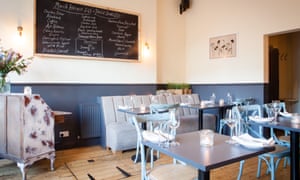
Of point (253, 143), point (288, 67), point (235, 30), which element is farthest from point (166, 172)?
point (288, 67)

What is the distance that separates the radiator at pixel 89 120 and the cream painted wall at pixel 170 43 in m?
1.89

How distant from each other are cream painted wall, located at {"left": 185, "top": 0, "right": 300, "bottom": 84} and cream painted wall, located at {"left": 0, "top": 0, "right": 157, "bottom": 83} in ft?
4.14

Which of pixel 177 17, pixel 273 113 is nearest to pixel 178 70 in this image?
pixel 177 17

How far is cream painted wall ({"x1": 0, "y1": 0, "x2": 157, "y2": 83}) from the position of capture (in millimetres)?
3793

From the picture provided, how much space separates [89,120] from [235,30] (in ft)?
11.8

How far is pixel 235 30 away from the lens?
504 cm

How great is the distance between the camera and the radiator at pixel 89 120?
440 centimetres

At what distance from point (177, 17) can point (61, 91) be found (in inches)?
138

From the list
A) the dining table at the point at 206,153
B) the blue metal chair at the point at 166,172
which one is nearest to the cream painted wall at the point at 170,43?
the blue metal chair at the point at 166,172

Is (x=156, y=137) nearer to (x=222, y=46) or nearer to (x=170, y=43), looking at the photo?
(x=222, y=46)

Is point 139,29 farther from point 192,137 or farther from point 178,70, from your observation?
point 192,137

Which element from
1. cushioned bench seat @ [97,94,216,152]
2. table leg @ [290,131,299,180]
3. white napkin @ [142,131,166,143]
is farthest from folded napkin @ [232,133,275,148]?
cushioned bench seat @ [97,94,216,152]

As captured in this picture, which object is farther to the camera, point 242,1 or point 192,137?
point 242,1

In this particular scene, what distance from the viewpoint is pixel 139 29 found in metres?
5.02
